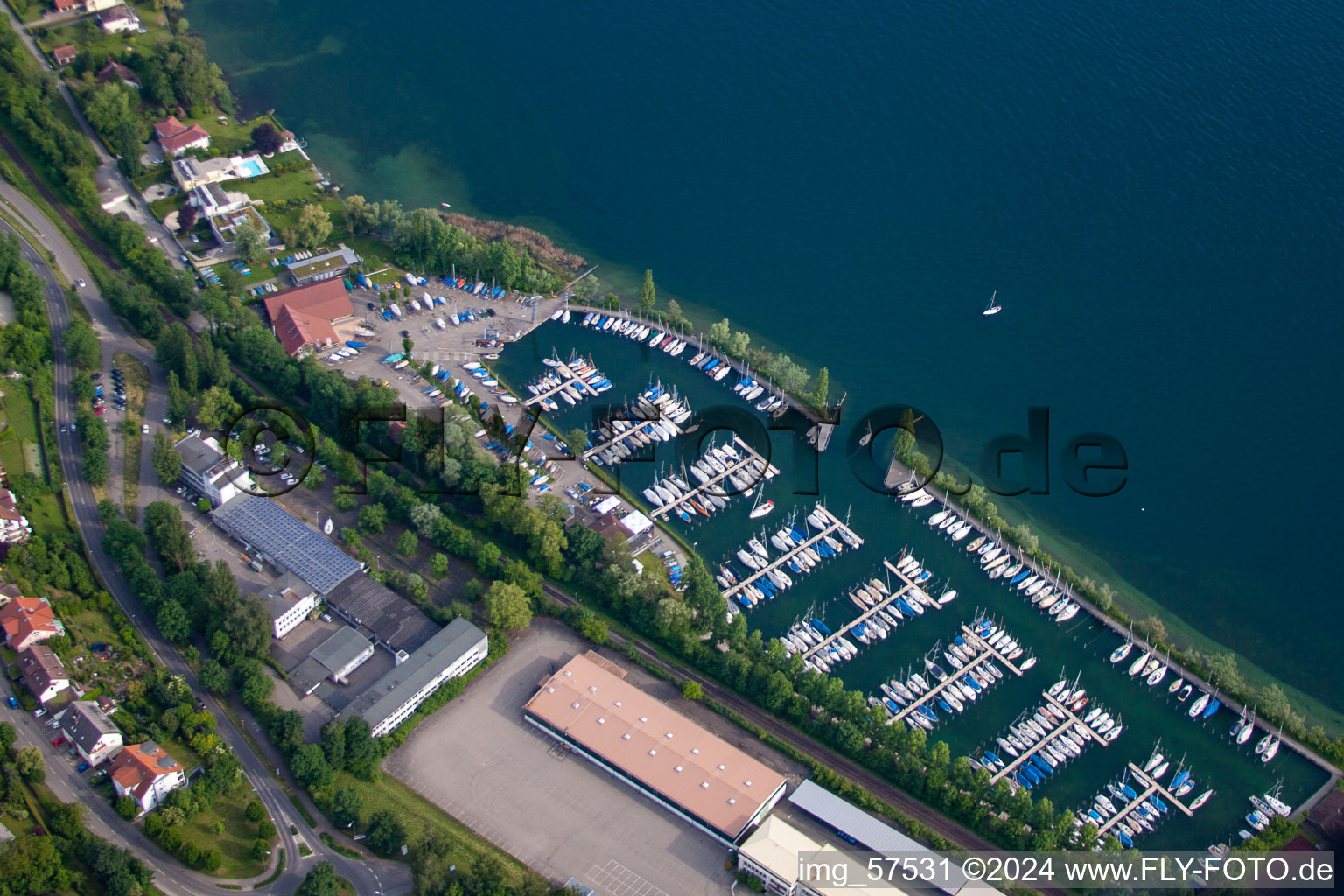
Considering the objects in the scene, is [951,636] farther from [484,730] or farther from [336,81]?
[336,81]

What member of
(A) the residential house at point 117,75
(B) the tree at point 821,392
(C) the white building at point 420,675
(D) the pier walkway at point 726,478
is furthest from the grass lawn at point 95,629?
(A) the residential house at point 117,75

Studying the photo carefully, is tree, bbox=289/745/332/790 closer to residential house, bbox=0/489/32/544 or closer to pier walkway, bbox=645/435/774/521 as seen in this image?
residential house, bbox=0/489/32/544

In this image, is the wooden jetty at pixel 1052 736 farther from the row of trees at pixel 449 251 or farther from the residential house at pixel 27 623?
the residential house at pixel 27 623

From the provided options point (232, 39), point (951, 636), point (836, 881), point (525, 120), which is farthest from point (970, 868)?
point (232, 39)

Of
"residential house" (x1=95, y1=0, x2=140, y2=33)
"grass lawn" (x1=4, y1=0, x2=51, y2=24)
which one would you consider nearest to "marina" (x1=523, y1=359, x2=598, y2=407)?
"residential house" (x1=95, y1=0, x2=140, y2=33)

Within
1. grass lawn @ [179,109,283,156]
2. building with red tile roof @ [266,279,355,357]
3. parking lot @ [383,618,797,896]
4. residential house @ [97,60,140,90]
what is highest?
residential house @ [97,60,140,90]

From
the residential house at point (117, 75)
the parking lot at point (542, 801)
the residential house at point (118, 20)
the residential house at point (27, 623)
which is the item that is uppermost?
the residential house at point (118, 20)
